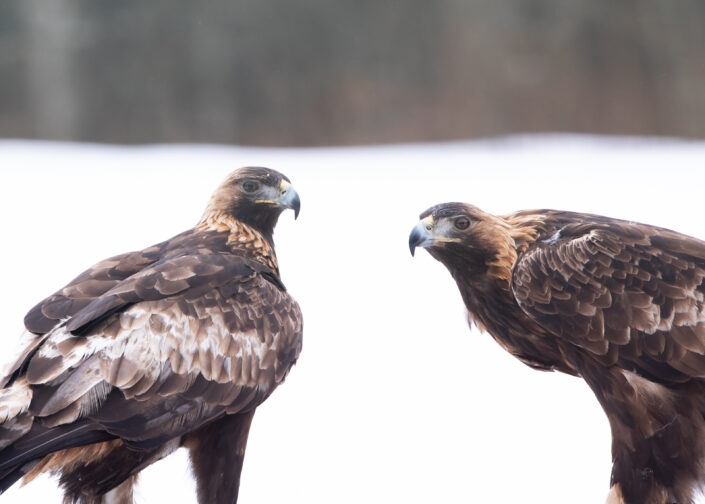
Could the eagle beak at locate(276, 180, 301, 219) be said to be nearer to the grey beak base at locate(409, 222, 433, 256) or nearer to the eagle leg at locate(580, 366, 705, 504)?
the grey beak base at locate(409, 222, 433, 256)

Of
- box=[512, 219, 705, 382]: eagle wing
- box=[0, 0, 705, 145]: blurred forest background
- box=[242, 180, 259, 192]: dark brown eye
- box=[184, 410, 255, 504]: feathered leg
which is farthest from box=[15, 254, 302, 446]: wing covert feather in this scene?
box=[0, 0, 705, 145]: blurred forest background

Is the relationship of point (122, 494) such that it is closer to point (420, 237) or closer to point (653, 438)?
point (420, 237)

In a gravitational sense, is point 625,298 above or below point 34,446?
above

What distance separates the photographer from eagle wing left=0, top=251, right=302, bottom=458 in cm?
321

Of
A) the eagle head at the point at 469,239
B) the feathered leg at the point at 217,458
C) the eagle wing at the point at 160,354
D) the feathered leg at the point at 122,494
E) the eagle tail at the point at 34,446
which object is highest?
the eagle head at the point at 469,239

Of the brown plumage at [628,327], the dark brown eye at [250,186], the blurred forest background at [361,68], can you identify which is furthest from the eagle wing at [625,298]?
the blurred forest background at [361,68]

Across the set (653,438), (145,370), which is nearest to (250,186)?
(145,370)

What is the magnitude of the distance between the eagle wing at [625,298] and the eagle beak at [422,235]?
44 centimetres

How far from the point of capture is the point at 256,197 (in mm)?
4418

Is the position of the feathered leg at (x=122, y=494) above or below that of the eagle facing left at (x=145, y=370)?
below

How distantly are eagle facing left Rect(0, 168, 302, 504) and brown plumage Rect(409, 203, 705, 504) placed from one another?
3.02ft

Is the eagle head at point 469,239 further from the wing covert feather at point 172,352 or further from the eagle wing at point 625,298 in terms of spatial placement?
the wing covert feather at point 172,352

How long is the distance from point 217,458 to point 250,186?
1.43 meters

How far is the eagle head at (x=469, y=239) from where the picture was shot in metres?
4.19
